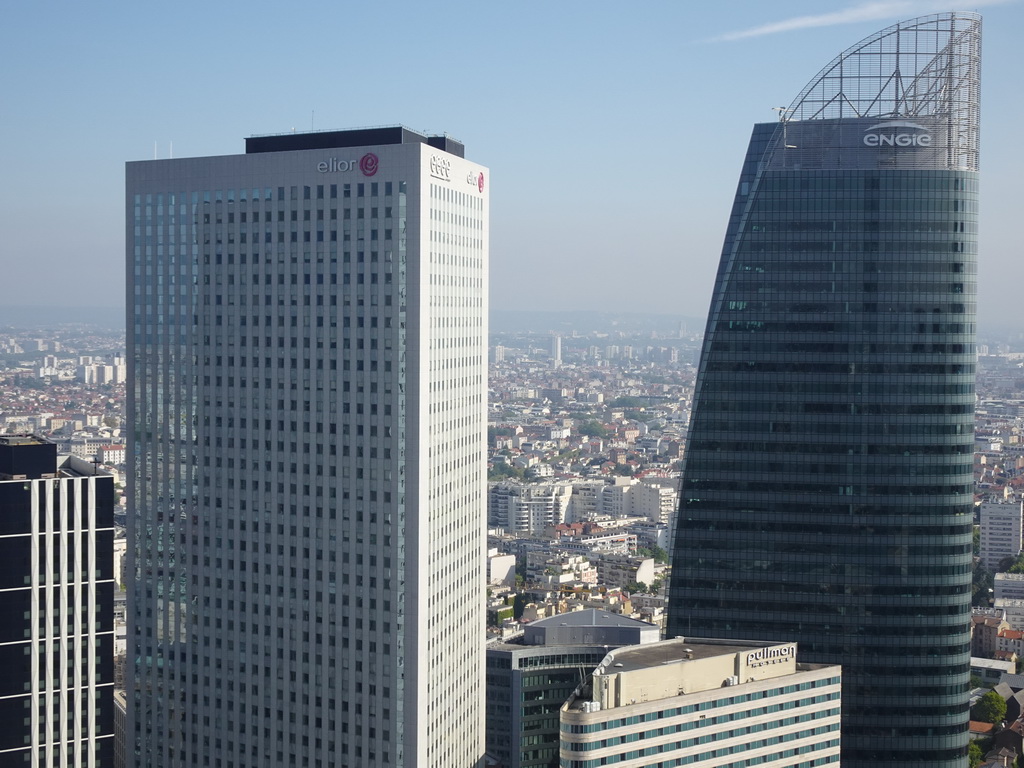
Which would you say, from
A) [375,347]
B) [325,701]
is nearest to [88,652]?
[325,701]

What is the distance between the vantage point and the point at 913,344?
3605 inches

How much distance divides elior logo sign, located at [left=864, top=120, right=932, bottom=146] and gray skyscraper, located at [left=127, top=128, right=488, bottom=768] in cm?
2878

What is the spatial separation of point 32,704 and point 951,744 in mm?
60942

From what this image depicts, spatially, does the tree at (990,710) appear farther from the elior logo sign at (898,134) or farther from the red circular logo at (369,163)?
the red circular logo at (369,163)

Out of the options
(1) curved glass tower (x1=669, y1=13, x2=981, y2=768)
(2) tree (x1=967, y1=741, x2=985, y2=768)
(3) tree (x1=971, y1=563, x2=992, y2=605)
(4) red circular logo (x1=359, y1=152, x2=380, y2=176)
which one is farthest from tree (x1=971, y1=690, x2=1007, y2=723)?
(4) red circular logo (x1=359, y1=152, x2=380, y2=176)

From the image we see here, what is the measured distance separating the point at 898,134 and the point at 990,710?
65965mm

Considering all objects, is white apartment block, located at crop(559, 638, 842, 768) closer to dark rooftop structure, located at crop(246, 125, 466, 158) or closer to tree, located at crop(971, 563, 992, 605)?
dark rooftop structure, located at crop(246, 125, 466, 158)

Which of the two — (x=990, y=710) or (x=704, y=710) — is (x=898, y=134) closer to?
(x=704, y=710)

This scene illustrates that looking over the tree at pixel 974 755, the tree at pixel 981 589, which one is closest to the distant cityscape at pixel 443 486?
the tree at pixel 974 755

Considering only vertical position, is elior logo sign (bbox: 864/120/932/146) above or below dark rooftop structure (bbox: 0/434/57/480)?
above

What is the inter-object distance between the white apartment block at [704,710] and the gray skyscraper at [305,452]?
1249 cm

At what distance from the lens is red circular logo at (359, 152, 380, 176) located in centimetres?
7731

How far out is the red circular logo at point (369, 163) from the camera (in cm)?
7731

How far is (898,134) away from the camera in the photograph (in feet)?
302
